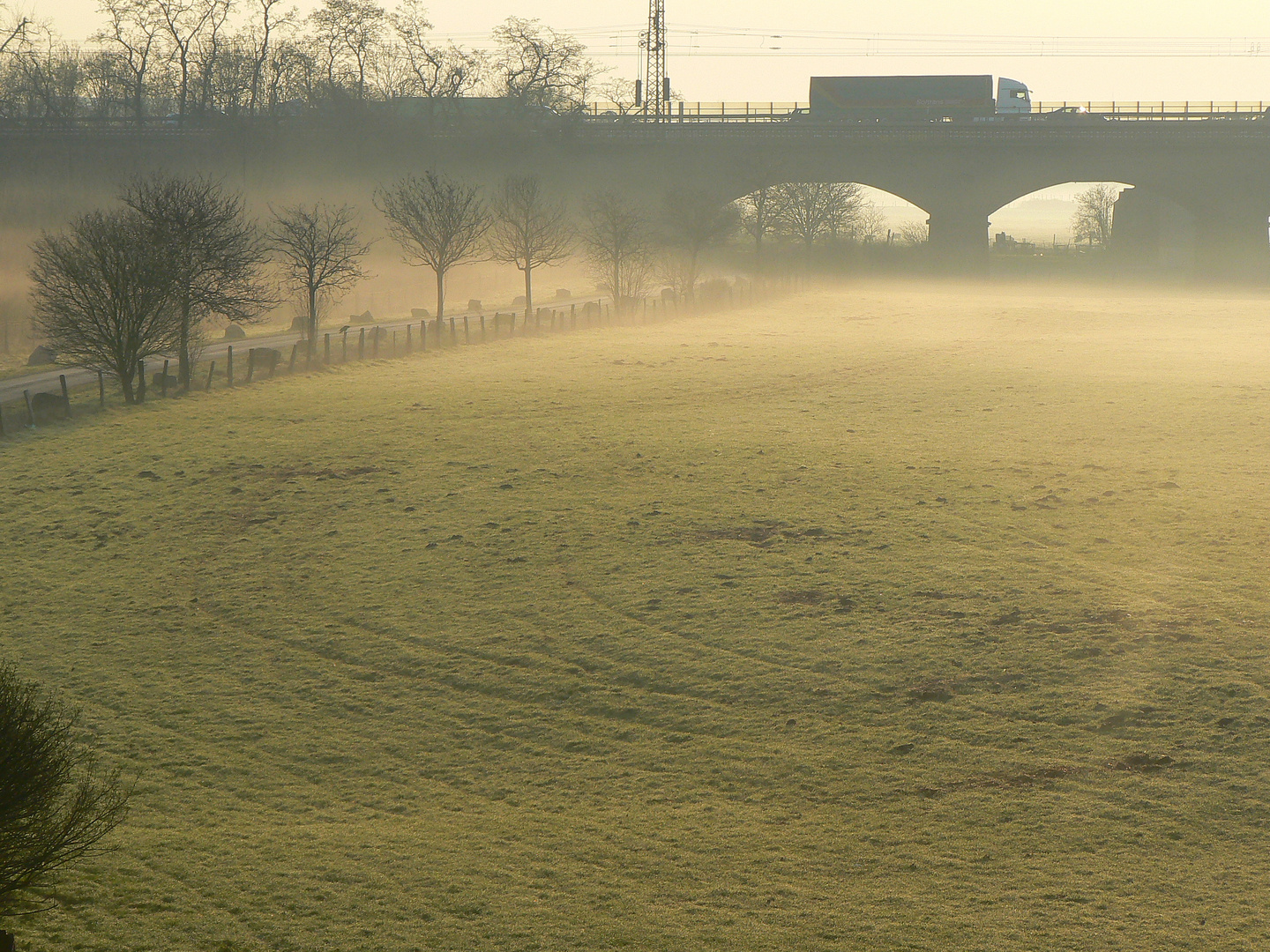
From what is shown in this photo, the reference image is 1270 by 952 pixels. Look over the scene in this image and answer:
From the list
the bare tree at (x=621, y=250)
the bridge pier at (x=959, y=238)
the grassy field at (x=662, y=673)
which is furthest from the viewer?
the bridge pier at (x=959, y=238)

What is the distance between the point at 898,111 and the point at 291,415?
59.6 metres

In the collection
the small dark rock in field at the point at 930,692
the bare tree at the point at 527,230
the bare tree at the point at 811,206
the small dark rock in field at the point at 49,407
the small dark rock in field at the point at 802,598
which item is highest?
the bare tree at the point at 811,206

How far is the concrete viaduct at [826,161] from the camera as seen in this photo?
73.2m

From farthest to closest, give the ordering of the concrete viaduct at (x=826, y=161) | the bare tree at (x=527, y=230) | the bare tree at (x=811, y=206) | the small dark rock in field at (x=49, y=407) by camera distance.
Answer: the bare tree at (x=811, y=206)
the concrete viaduct at (x=826, y=161)
the bare tree at (x=527, y=230)
the small dark rock in field at (x=49, y=407)

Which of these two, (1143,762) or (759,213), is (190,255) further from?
(759,213)

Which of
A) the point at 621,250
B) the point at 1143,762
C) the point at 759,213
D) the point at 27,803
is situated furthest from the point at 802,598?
the point at 759,213

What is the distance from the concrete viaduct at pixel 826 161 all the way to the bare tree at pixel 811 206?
1.34 meters

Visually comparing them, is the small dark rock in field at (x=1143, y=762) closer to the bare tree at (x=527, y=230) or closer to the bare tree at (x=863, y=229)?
the bare tree at (x=527, y=230)

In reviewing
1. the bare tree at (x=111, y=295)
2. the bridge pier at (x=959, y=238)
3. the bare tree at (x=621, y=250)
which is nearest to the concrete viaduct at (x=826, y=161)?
the bridge pier at (x=959, y=238)

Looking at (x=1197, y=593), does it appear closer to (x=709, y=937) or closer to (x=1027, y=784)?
(x=1027, y=784)

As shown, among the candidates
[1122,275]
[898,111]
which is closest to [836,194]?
[898,111]

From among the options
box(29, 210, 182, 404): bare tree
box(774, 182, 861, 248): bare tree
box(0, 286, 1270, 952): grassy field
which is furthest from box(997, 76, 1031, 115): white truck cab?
box(29, 210, 182, 404): bare tree

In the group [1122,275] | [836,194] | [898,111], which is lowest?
[1122,275]

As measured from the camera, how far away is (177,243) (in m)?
31.6
